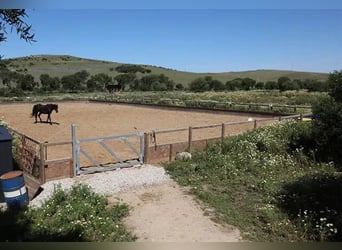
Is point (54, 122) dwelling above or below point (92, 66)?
below

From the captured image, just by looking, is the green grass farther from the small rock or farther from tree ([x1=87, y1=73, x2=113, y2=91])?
tree ([x1=87, y1=73, x2=113, y2=91])

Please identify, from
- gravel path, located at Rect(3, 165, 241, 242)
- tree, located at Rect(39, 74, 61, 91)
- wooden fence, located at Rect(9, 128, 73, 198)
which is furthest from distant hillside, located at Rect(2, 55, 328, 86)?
gravel path, located at Rect(3, 165, 241, 242)

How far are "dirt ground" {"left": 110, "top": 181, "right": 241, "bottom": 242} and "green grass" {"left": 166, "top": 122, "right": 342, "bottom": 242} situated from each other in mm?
245

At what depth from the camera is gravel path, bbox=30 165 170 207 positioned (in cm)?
717

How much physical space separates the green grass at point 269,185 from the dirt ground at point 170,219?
0.80 feet

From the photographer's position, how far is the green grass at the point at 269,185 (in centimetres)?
500

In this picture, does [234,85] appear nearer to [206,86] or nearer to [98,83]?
[206,86]

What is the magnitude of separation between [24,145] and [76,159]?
6.33ft

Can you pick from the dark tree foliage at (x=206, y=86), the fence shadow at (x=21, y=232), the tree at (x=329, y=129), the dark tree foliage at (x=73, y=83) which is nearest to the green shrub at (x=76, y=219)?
the fence shadow at (x=21, y=232)

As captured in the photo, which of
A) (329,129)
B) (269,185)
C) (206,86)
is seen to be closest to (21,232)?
(269,185)

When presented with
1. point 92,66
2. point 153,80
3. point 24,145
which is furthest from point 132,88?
point 24,145

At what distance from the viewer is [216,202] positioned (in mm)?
6344

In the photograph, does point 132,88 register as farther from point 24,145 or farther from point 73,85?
point 24,145

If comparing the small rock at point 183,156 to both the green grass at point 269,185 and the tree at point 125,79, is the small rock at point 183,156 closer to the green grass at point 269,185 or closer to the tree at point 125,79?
the green grass at point 269,185
